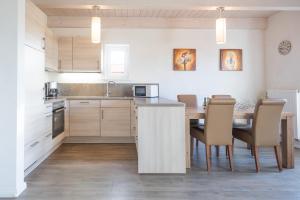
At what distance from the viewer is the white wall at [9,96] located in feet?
7.88

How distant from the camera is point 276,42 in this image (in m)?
5.01

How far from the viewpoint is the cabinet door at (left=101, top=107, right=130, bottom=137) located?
480 centimetres

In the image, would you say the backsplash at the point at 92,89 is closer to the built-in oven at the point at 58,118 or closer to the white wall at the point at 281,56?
the built-in oven at the point at 58,118

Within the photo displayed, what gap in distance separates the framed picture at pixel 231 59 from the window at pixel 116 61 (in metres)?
1.99

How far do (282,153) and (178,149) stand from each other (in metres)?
1.43

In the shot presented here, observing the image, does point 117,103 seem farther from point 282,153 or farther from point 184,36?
point 282,153

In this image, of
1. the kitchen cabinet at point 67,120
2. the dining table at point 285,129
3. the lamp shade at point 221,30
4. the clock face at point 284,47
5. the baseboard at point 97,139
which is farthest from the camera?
the baseboard at point 97,139

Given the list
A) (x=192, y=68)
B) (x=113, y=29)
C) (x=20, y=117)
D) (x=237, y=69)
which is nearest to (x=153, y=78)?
(x=192, y=68)

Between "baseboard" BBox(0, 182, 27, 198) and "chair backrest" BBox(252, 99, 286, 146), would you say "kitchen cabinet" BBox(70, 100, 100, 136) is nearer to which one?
"baseboard" BBox(0, 182, 27, 198)

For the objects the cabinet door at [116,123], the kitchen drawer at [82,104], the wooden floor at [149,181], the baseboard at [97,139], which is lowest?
the wooden floor at [149,181]

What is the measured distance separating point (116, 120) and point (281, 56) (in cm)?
334

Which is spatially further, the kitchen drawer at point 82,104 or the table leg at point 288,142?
the kitchen drawer at point 82,104

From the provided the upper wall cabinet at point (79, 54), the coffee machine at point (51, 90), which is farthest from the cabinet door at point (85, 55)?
the coffee machine at point (51, 90)

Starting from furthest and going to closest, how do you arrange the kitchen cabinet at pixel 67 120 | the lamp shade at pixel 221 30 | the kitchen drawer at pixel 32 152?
1. the kitchen cabinet at pixel 67 120
2. the lamp shade at pixel 221 30
3. the kitchen drawer at pixel 32 152
